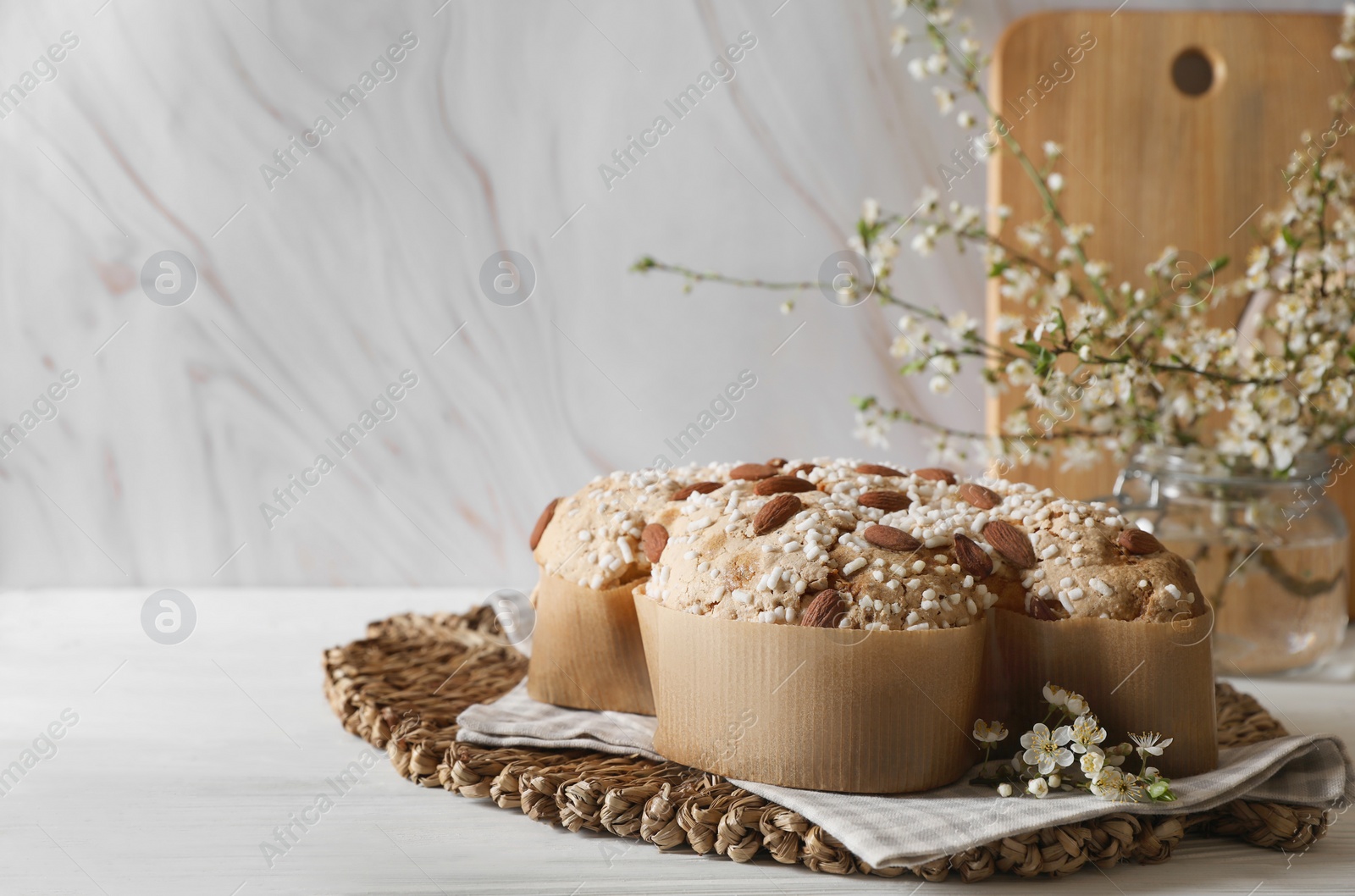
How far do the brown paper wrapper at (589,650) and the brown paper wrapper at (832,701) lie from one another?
0.42ft

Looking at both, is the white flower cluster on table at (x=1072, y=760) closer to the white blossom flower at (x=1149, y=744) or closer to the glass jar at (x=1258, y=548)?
the white blossom flower at (x=1149, y=744)

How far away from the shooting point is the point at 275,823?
76cm

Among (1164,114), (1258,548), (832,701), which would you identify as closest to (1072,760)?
(832,701)

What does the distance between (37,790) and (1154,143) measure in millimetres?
1320

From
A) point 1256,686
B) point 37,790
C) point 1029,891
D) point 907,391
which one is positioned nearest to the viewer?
point 1029,891

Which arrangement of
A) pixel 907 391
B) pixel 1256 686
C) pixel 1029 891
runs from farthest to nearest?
pixel 907 391 < pixel 1256 686 < pixel 1029 891

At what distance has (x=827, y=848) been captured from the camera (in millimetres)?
669

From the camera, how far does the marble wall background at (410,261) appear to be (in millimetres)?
1371

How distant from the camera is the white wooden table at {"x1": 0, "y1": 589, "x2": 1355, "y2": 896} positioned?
67cm

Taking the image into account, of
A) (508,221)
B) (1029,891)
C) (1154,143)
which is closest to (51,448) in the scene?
(508,221)

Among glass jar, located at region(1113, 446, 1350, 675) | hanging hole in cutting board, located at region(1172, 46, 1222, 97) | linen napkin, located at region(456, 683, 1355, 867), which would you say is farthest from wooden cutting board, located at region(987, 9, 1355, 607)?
linen napkin, located at region(456, 683, 1355, 867)

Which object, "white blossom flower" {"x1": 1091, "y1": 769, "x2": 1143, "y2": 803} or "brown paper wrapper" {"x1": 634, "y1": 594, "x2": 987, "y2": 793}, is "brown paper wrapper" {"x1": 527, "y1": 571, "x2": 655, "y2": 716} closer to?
"brown paper wrapper" {"x1": 634, "y1": 594, "x2": 987, "y2": 793}

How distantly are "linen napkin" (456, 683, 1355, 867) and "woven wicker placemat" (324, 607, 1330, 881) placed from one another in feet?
0.04

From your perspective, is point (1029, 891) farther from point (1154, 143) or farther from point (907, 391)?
point (1154, 143)
